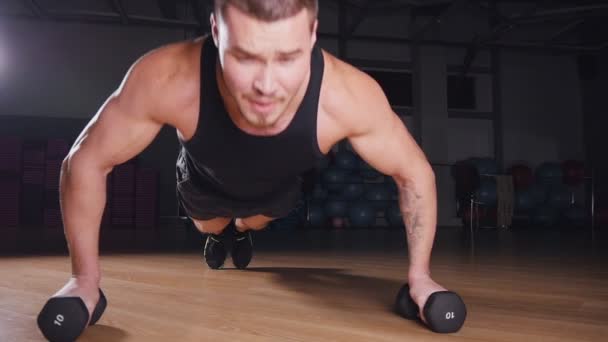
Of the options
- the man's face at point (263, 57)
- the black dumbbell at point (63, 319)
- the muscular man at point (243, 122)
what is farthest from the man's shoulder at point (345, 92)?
the black dumbbell at point (63, 319)

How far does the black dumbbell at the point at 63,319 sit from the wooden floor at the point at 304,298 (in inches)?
1.6

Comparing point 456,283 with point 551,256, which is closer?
point 456,283

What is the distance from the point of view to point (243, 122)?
1.06 metres

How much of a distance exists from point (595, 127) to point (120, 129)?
7377mm

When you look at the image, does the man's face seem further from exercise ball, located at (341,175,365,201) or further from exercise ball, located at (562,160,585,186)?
exercise ball, located at (562,160,585,186)

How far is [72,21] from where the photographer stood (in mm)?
5922

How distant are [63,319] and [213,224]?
0.96 meters

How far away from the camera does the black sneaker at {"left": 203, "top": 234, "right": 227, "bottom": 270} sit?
192 centimetres

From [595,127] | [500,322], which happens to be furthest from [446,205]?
[500,322]

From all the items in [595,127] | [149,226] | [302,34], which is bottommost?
[149,226]

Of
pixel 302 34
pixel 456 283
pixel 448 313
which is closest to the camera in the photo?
pixel 302 34

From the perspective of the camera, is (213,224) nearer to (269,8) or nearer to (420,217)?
(420,217)

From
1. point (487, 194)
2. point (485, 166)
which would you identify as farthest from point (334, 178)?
Result: point (485, 166)

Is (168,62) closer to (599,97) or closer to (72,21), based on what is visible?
(72,21)
